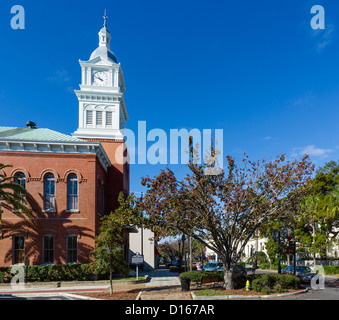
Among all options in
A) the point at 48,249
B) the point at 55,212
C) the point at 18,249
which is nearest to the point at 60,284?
the point at 48,249

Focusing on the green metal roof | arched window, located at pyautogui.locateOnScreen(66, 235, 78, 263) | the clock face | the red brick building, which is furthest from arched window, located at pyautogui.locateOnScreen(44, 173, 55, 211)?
the clock face

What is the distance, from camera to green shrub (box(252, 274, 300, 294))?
17845 mm

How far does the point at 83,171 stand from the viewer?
27531mm

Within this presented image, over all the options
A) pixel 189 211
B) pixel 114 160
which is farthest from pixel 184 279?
pixel 114 160

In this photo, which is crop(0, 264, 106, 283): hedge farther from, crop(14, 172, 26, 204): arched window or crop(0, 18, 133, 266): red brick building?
crop(14, 172, 26, 204): arched window

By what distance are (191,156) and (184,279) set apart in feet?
22.9

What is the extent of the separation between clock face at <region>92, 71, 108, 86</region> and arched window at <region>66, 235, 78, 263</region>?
16727 mm

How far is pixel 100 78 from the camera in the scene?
35375mm

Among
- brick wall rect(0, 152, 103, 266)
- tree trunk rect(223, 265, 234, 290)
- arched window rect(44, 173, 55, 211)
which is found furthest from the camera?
arched window rect(44, 173, 55, 211)

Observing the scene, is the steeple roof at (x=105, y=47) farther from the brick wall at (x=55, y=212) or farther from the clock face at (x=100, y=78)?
the brick wall at (x=55, y=212)

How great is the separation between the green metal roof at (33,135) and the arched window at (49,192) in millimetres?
3170

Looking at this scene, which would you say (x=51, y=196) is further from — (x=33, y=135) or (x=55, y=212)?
(x=33, y=135)
